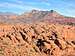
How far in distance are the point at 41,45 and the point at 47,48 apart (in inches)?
42.0

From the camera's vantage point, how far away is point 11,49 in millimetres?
18062

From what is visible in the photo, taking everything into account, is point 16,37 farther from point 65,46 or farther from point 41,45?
point 65,46

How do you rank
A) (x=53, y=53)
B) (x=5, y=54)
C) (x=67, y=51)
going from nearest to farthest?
(x=5, y=54) < (x=53, y=53) < (x=67, y=51)

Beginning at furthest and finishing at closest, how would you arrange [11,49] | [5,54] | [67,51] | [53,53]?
[67,51] → [53,53] → [11,49] → [5,54]

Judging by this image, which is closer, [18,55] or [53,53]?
[18,55]

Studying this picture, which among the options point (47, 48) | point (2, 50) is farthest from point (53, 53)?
point (2, 50)

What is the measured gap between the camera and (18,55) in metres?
17.7

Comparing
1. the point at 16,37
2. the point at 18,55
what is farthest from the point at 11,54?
the point at 16,37

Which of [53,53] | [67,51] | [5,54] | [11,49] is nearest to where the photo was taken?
[5,54]

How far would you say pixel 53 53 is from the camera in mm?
27578

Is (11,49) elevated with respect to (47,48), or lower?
elevated

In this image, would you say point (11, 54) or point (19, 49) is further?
point (19, 49)

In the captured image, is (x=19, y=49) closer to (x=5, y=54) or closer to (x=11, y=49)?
(x=11, y=49)

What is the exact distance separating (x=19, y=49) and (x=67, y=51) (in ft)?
46.0
